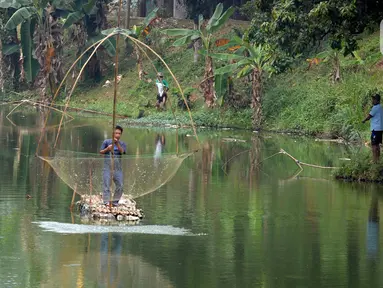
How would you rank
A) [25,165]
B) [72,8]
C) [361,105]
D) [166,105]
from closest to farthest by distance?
1. [25,165]
2. [361,105]
3. [166,105]
4. [72,8]

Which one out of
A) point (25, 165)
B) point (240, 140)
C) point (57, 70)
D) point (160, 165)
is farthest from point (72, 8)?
point (160, 165)

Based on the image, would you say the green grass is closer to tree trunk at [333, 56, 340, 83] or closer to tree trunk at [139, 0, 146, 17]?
tree trunk at [333, 56, 340, 83]

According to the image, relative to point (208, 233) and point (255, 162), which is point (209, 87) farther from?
point (208, 233)

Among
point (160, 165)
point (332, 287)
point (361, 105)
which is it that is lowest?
point (332, 287)

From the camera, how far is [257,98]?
32.8 m

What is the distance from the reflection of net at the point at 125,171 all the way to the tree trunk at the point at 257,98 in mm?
18335

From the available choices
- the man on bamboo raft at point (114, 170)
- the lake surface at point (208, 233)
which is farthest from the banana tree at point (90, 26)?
the man on bamboo raft at point (114, 170)

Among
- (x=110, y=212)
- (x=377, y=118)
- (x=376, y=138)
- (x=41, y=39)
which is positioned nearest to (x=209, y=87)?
(x=41, y=39)

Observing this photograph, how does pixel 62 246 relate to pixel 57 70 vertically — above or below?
below

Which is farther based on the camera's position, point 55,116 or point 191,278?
point 55,116

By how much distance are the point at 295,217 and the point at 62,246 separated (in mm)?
4217

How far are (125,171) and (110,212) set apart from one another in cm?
123

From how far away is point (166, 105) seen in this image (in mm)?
39312

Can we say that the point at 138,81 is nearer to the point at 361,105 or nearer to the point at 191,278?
the point at 361,105
